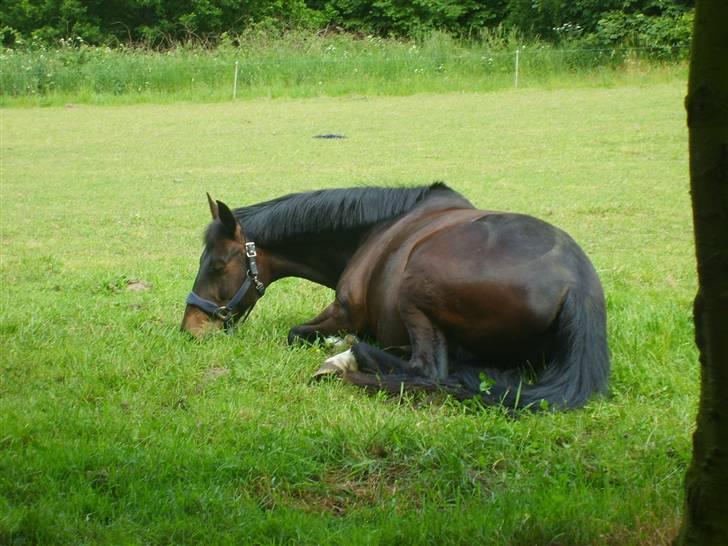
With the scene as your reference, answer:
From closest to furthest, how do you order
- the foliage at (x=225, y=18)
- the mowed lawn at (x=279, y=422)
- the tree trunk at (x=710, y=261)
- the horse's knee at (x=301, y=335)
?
the tree trunk at (x=710, y=261), the mowed lawn at (x=279, y=422), the horse's knee at (x=301, y=335), the foliage at (x=225, y=18)

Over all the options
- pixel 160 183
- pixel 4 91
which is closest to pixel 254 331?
pixel 160 183

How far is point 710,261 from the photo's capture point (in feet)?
7.86

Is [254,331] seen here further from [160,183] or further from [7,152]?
[7,152]

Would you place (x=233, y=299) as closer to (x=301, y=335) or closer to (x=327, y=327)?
(x=301, y=335)

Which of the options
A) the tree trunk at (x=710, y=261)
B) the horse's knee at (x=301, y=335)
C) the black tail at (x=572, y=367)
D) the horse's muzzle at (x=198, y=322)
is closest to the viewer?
the tree trunk at (x=710, y=261)

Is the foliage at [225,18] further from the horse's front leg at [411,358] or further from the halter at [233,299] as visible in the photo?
the horse's front leg at [411,358]

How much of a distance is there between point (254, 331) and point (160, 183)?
27.9ft

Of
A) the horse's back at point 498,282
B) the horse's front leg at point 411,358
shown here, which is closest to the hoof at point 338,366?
the horse's front leg at point 411,358

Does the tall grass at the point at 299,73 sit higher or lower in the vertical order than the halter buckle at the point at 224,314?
lower

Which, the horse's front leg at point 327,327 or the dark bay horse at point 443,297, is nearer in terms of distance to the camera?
the dark bay horse at point 443,297

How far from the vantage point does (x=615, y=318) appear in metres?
6.01

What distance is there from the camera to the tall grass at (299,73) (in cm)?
2511

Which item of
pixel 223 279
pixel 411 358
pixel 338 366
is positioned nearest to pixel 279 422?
pixel 338 366

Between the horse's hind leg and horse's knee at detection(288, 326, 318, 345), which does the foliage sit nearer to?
horse's knee at detection(288, 326, 318, 345)
